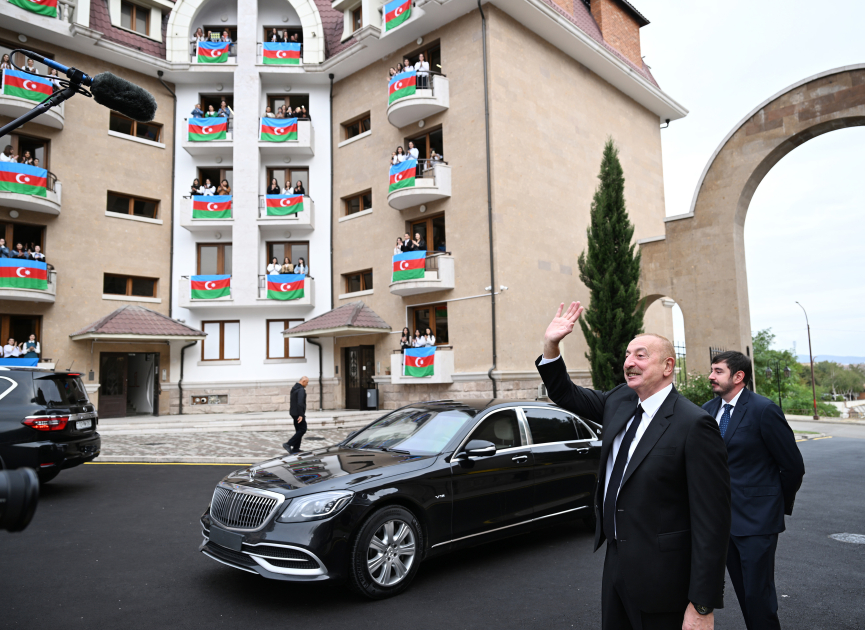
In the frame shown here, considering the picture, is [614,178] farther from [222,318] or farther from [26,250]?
[26,250]

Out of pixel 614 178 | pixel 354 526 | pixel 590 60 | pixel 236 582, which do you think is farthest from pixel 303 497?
pixel 590 60

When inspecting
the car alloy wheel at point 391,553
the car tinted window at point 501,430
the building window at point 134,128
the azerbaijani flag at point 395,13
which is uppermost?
the azerbaijani flag at point 395,13

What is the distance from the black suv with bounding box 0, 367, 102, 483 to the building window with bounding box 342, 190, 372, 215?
1754 cm

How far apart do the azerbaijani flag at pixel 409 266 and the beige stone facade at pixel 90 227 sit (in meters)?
10.3

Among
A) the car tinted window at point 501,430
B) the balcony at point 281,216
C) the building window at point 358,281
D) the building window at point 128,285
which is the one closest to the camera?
the car tinted window at point 501,430

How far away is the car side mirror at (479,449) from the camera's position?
5934 millimetres

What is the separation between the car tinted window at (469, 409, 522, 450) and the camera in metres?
6.32

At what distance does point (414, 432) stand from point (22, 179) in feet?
70.9

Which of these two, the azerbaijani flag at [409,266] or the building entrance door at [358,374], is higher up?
the azerbaijani flag at [409,266]

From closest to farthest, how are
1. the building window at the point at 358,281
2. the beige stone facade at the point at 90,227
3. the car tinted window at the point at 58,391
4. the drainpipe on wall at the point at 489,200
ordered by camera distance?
the car tinted window at the point at 58,391 → the drainpipe on wall at the point at 489,200 → the beige stone facade at the point at 90,227 → the building window at the point at 358,281

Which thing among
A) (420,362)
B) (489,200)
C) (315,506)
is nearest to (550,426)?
(315,506)

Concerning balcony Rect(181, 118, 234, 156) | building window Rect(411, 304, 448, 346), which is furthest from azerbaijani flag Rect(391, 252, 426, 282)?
balcony Rect(181, 118, 234, 156)

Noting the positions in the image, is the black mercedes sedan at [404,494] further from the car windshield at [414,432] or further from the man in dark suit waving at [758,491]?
the man in dark suit waving at [758,491]

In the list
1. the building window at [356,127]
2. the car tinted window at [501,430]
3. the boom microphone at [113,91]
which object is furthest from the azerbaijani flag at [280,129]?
the car tinted window at [501,430]
